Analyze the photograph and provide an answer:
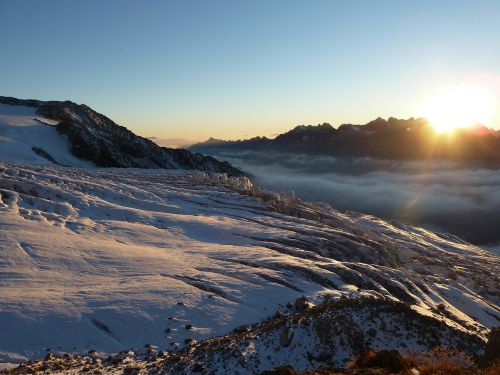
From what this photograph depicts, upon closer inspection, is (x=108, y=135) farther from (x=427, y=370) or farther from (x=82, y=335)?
(x=427, y=370)

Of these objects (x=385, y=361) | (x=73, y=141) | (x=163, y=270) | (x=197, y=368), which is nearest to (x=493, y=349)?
(x=385, y=361)

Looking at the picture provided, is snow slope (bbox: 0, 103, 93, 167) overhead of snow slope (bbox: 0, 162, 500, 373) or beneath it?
overhead

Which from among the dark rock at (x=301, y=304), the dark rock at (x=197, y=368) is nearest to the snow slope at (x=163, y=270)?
the dark rock at (x=301, y=304)

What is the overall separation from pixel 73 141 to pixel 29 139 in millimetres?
9146

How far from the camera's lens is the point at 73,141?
97750 millimetres

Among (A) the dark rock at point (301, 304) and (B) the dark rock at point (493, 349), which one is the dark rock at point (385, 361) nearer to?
(B) the dark rock at point (493, 349)

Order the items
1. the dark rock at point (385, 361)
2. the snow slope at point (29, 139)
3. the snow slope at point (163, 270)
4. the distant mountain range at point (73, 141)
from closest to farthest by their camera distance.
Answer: the dark rock at point (385, 361), the snow slope at point (163, 270), the snow slope at point (29, 139), the distant mountain range at point (73, 141)

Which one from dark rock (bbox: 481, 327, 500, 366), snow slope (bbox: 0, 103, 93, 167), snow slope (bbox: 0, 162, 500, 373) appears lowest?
snow slope (bbox: 0, 162, 500, 373)

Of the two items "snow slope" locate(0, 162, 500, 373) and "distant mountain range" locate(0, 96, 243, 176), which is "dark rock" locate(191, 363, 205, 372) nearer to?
"snow slope" locate(0, 162, 500, 373)

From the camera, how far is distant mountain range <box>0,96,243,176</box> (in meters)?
87.3

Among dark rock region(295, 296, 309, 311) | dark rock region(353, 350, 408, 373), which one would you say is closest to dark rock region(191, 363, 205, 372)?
dark rock region(353, 350, 408, 373)

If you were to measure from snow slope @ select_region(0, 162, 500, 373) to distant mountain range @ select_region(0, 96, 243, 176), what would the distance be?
127 feet

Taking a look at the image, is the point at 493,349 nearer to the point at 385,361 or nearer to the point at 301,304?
the point at 385,361

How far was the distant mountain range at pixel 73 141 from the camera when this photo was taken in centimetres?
8731
